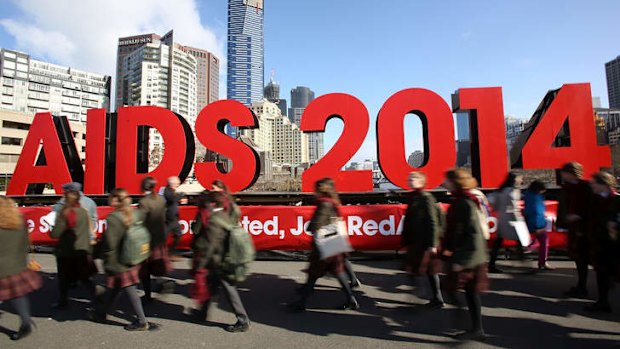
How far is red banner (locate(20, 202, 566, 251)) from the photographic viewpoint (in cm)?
714

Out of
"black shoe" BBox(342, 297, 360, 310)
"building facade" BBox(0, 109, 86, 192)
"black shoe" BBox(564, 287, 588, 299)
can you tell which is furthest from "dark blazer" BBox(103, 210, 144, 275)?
"building facade" BBox(0, 109, 86, 192)

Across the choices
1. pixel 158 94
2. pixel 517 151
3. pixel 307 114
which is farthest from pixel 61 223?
pixel 158 94

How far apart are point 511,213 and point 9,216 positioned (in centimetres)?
661

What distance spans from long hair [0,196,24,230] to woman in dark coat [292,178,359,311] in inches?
127

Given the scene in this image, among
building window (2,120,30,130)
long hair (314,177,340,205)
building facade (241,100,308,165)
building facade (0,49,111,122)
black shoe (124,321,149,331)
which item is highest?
building facade (0,49,111,122)

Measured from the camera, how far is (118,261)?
3605mm

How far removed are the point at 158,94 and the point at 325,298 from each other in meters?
139

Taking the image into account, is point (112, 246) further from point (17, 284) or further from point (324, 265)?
point (324, 265)

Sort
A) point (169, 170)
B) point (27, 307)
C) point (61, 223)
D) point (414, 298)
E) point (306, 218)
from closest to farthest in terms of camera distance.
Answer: point (27, 307) → point (61, 223) → point (414, 298) → point (306, 218) → point (169, 170)

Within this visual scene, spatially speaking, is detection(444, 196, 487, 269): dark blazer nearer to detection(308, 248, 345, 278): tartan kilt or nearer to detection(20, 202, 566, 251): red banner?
detection(308, 248, 345, 278): tartan kilt

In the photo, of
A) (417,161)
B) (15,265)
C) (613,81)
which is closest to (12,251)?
(15,265)

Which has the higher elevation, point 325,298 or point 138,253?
point 138,253

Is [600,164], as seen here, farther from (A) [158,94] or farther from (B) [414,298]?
(A) [158,94]

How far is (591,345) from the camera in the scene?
3227mm
